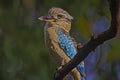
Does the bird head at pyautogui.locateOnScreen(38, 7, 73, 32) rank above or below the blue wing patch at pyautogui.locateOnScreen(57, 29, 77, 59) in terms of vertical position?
above

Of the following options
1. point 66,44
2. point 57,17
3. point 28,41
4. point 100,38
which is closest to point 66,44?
point 66,44

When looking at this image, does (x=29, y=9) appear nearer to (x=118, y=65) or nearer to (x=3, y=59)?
(x=3, y=59)

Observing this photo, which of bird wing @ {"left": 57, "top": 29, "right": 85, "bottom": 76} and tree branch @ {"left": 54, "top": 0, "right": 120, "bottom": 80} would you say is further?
bird wing @ {"left": 57, "top": 29, "right": 85, "bottom": 76}

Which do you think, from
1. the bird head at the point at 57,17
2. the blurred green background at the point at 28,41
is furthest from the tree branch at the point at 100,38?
the blurred green background at the point at 28,41

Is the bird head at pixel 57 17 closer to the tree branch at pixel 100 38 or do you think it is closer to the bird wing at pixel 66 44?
the bird wing at pixel 66 44

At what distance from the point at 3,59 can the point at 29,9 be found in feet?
1.38

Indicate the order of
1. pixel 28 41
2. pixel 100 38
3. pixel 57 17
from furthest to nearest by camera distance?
pixel 28 41 → pixel 57 17 → pixel 100 38

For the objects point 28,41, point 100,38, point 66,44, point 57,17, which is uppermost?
point 100,38

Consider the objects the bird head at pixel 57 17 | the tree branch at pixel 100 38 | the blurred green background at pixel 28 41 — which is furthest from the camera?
the blurred green background at pixel 28 41

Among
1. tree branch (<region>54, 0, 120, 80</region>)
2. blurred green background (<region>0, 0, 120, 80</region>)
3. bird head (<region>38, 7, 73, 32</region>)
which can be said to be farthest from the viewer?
blurred green background (<region>0, 0, 120, 80</region>)

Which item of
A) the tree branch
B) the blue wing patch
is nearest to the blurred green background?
the blue wing patch

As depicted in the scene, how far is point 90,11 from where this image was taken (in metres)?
2.83

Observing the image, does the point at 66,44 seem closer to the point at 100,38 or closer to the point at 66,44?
the point at 66,44

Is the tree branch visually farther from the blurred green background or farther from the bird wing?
→ the blurred green background
